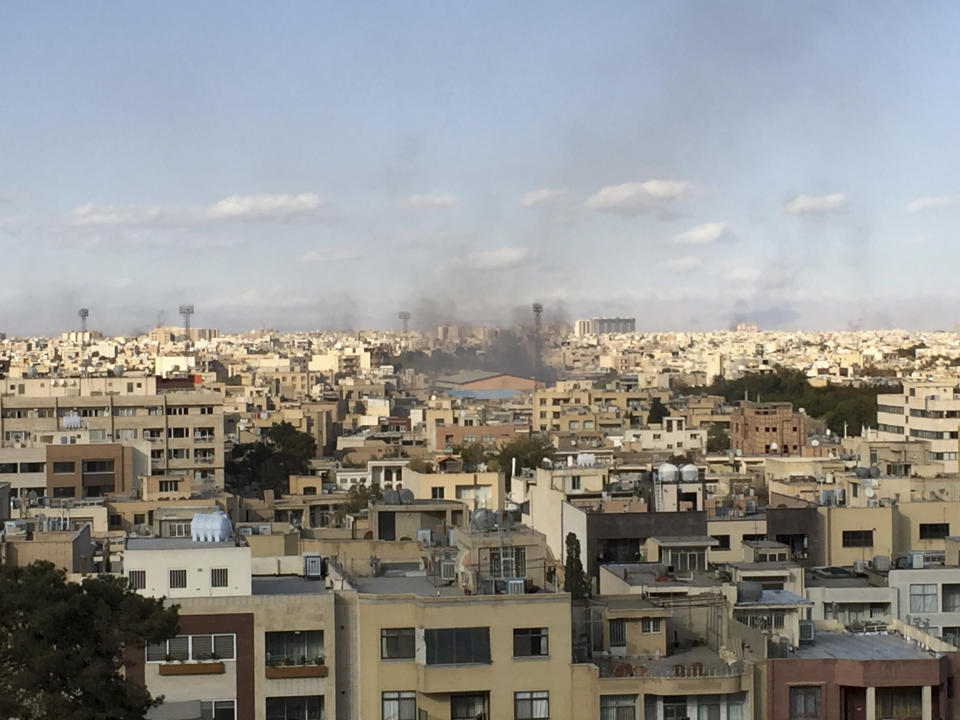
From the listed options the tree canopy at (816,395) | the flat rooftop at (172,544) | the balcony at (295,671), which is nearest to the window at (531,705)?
the balcony at (295,671)

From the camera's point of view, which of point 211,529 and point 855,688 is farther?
point 211,529

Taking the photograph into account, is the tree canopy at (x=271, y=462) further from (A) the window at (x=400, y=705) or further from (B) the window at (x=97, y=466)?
(A) the window at (x=400, y=705)

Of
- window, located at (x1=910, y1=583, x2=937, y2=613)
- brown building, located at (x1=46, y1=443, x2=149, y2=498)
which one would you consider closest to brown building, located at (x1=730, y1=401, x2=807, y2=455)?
brown building, located at (x1=46, y1=443, x2=149, y2=498)

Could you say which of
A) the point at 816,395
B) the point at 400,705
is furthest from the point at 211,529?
the point at 816,395

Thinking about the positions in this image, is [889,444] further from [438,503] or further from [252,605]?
[252,605]

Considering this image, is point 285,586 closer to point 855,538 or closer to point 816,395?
point 855,538

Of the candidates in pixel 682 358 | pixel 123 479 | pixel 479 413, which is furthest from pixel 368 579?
pixel 682 358

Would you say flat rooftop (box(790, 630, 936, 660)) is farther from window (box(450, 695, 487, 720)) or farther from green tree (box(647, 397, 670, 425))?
green tree (box(647, 397, 670, 425))
